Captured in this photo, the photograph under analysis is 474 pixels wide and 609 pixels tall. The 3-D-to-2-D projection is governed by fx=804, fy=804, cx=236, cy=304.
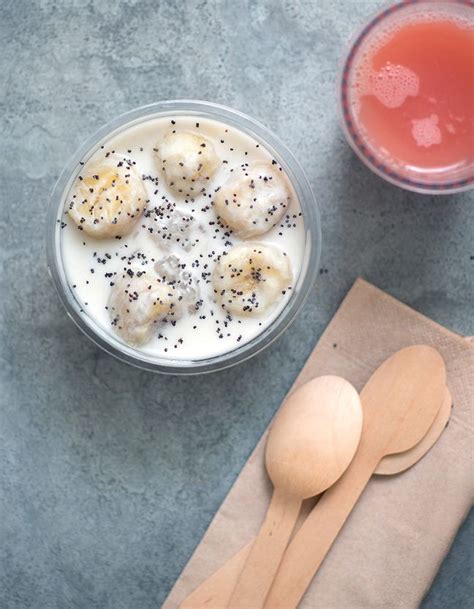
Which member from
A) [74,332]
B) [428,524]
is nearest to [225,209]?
[74,332]

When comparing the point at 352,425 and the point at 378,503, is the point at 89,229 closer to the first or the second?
the point at 352,425

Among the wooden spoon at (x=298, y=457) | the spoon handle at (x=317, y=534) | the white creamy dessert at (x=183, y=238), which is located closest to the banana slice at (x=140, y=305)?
the white creamy dessert at (x=183, y=238)

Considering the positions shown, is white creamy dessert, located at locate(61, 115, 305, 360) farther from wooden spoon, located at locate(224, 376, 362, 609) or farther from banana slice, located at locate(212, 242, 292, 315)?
wooden spoon, located at locate(224, 376, 362, 609)

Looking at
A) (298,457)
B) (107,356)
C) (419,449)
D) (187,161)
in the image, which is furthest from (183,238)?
(419,449)

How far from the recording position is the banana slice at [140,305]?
116 centimetres

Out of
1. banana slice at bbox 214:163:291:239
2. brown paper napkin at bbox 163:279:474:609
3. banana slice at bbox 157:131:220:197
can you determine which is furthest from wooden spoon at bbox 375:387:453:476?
banana slice at bbox 157:131:220:197

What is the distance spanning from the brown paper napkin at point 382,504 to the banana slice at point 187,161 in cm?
31

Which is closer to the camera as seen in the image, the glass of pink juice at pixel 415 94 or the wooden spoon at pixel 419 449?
the glass of pink juice at pixel 415 94

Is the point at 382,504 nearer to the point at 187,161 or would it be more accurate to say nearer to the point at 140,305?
the point at 140,305

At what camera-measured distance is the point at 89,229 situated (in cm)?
116

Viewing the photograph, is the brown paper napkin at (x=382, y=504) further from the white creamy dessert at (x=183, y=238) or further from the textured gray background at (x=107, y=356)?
the white creamy dessert at (x=183, y=238)

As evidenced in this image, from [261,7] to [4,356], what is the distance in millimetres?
697

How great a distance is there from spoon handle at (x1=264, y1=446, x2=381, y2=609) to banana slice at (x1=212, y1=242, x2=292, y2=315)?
29 cm

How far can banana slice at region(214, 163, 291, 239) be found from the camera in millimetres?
1155
